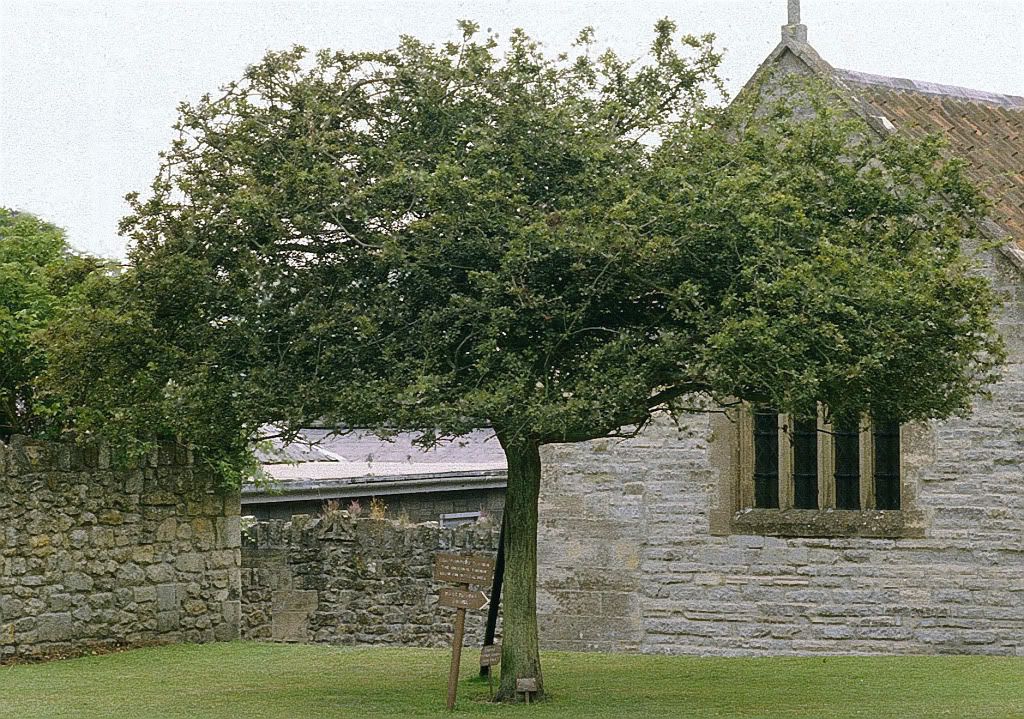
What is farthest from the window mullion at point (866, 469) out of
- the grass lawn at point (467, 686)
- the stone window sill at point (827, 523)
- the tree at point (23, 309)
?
the tree at point (23, 309)

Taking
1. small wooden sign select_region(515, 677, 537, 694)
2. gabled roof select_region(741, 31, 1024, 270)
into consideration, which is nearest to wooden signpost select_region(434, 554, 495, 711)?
small wooden sign select_region(515, 677, 537, 694)

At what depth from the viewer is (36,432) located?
53.1 feet

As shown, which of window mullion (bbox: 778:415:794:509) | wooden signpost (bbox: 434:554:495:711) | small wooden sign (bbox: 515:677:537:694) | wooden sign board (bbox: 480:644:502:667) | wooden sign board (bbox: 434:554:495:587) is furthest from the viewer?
window mullion (bbox: 778:415:794:509)

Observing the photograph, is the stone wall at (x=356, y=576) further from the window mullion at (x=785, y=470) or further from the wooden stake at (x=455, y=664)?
the wooden stake at (x=455, y=664)

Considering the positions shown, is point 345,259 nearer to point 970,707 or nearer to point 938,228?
point 938,228

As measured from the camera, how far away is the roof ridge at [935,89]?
18.9 metres

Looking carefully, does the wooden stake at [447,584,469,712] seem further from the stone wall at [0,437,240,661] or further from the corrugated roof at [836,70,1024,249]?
the corrugated roof at [836,70,1024,249]

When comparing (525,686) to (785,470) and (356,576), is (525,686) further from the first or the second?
(356,576)

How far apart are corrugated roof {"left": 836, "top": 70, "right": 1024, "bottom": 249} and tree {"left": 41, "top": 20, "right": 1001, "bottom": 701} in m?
5.57

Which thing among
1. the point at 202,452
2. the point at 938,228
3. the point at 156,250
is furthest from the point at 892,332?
the point at 202,452

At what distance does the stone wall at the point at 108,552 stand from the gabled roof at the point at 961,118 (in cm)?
768

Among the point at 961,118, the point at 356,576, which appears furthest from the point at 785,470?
the point at 356,576

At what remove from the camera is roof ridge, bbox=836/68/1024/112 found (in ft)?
62.1

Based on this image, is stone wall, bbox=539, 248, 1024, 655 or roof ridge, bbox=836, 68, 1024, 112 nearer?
stone wall, bbox=539, 248, 1024, 655
